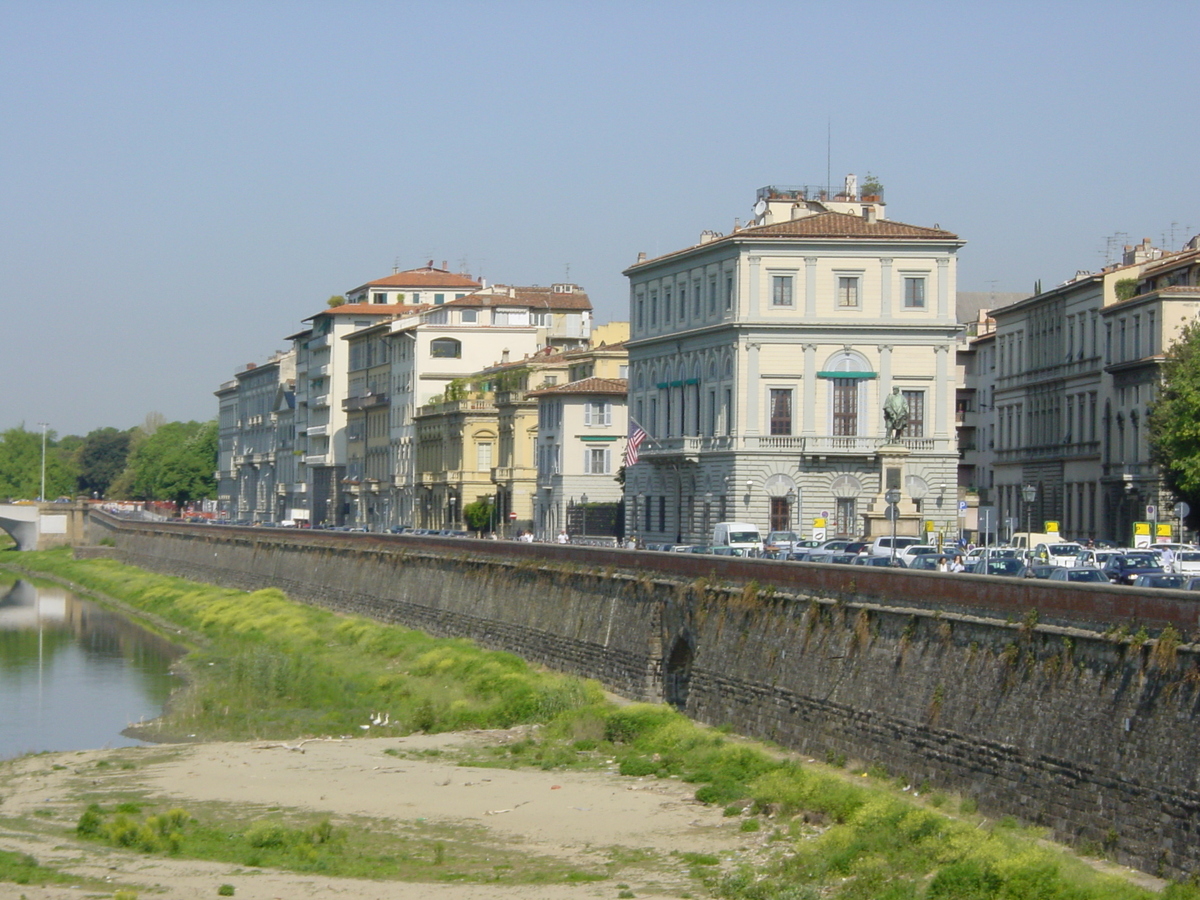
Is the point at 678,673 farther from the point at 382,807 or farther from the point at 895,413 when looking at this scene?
the point at 895,413

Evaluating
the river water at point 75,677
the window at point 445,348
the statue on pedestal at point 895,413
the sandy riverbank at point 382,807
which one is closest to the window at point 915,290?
the statue on pedestal at point 895,413

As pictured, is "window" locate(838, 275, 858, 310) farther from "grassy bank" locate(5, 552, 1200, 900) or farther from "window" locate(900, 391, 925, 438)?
"grassy bank" locate(5, 552, 1200, 900)

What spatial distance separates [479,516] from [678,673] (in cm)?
7156

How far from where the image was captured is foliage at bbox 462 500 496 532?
379ft

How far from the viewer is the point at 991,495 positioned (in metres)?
110

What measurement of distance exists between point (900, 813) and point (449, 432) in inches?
3732

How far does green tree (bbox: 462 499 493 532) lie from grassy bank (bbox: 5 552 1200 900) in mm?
40401

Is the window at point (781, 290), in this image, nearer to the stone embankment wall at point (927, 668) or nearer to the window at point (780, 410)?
the window at point (780, 410)

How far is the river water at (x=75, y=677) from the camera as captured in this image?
5175 centimetres

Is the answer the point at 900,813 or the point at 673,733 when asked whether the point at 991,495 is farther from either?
the point at 900,813

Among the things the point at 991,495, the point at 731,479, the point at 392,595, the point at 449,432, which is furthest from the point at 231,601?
the point at 991,495

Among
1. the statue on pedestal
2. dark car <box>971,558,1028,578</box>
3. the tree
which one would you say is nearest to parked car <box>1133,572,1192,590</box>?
dark car <box>971,558,1028,578</box>

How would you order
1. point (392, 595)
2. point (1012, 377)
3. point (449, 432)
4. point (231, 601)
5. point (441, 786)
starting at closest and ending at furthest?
point (441, 786) < point (392, 595) < point (231, 601) < point (1012, 377) < point (449, 432)

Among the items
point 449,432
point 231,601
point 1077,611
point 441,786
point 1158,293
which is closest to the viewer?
point 1077,611
